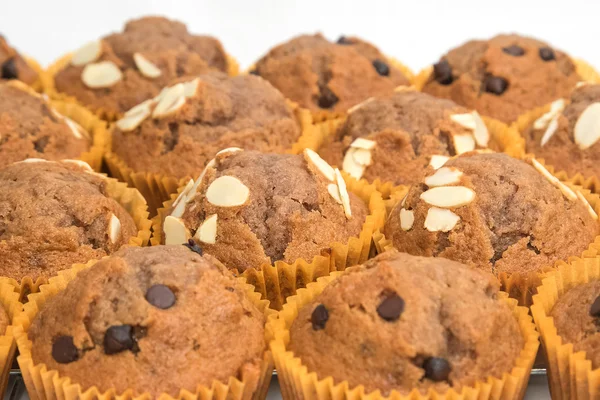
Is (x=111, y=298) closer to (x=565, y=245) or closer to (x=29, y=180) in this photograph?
(x=29, y=180)

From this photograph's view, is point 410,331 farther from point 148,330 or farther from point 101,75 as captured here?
point 101,75

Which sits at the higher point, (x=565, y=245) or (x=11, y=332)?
(x=565, y=245)

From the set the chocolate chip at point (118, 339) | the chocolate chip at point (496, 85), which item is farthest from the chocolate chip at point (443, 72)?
the chocolate chip at point (118, 339)

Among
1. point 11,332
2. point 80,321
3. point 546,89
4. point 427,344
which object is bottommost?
point 11,332

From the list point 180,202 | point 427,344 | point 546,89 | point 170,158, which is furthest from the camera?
point 546,89

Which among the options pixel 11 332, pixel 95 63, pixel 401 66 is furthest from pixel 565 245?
pixel 95 63

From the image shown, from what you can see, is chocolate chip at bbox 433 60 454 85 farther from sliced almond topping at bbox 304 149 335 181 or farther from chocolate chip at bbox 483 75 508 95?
sliced almond topping at bbox 304 149 335 181

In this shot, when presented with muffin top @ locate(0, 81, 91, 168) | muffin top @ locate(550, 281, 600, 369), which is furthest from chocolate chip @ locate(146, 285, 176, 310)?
muffin top @ locate(0, 81, 91, 168)

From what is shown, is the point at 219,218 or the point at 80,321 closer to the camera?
the point at 80,321

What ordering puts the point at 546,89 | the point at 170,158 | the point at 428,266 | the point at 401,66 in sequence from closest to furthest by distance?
the point at 428,266
the point at 170,158
the point at 546,89
the point at 401,66
